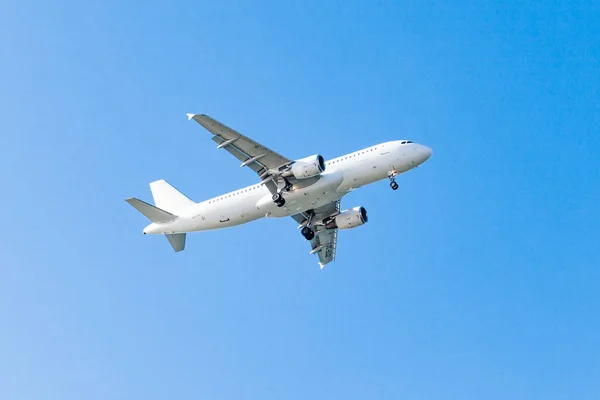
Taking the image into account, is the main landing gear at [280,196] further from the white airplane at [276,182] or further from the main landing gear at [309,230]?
the main landing gear at [309,230]

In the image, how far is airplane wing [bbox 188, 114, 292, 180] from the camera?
60.2m

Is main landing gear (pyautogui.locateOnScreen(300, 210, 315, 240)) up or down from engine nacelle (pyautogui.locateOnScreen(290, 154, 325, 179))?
down

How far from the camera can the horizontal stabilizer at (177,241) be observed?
6925cm

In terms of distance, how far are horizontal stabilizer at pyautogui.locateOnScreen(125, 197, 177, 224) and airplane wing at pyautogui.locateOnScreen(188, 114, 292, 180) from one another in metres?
8.24

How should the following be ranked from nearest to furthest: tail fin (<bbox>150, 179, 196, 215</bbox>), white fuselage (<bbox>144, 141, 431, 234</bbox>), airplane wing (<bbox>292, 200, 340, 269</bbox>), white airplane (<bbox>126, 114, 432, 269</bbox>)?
white airplane (<bbox>126, 114, 432, 269</bbox>) → white fuselage (<bbox>144, 141, 431, 234</bbox>) → tail fin (<bbox>150, 179, 196, 215</bbox>) → airplane wing (<bbox>292, 200, 340, 269</bbox>)

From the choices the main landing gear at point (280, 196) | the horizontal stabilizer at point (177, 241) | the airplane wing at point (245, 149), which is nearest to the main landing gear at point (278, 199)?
the main landing gear at point (280, 196)

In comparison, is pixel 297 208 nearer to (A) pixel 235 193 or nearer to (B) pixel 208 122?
(A) pixel 235 193

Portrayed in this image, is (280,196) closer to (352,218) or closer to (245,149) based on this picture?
(245,149)

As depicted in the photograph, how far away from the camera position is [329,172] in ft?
206

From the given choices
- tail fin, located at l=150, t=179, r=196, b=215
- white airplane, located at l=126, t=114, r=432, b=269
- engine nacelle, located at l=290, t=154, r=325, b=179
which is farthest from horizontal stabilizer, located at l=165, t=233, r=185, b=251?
engine nacelle, located at l=290, t=154, r=325, b=179

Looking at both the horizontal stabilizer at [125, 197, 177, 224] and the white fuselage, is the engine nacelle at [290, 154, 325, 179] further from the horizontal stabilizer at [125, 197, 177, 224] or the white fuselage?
the horizontal stabilizer at [125, 197, 177, 224]

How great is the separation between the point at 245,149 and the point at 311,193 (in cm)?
591

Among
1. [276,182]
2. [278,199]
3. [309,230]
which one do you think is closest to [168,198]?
[276,182]

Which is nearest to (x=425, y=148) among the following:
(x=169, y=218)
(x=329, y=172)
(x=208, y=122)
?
(x=329, y=172)
